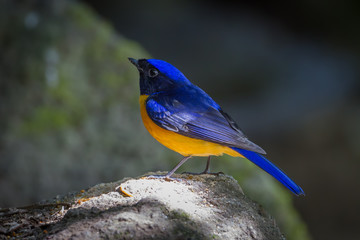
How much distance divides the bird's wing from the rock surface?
1.16 ft

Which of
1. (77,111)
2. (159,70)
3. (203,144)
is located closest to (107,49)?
(77,111)

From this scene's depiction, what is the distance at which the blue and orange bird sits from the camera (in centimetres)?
331

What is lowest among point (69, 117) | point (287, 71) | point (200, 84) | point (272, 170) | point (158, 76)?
point (200, 84)

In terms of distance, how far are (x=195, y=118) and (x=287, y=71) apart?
33.2 ft

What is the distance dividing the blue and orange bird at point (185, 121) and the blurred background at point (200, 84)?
1.69 m

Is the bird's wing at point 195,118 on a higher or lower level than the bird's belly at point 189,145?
higher

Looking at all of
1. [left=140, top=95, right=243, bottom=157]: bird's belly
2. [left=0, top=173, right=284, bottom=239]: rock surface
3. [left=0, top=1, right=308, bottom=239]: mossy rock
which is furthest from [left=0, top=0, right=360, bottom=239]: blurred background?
[left=0, top=173, right=284, bottom=239]: rock surface

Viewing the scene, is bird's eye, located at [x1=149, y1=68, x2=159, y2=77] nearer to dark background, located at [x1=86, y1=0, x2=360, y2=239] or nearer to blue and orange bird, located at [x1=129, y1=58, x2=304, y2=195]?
blue and orange bird, located at [x1=129, y1=58, x2=304, y2=195]

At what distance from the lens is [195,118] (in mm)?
3498

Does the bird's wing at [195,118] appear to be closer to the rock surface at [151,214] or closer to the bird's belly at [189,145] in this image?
the bird's belly at [189,145]

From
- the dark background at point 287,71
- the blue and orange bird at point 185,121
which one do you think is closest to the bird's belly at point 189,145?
the blue and orange bird at point 185,121

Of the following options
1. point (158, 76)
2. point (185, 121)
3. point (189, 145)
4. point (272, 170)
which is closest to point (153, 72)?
point (158, 76)

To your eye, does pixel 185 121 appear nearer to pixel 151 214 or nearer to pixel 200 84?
pixel 151 214

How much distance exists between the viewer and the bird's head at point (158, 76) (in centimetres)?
371
